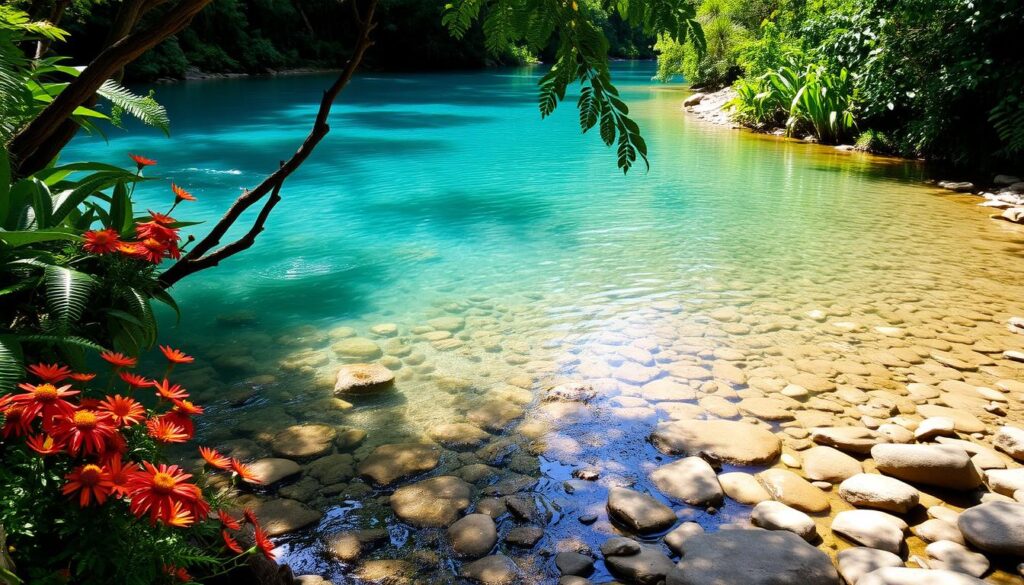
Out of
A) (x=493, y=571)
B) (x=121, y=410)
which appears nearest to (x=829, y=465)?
(x=493, y=571)

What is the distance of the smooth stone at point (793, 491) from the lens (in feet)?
10.6

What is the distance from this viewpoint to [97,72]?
1.97 metres

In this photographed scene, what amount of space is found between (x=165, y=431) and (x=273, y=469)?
182cm

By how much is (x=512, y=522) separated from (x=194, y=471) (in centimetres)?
162

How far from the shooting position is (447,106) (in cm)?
2470

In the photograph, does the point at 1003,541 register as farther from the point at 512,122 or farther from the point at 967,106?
the point at 512,122

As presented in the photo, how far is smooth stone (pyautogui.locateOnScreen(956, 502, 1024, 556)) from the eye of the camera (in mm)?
2779

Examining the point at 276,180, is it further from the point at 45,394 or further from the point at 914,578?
the point at 914,578

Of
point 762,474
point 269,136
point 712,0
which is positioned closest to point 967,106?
point 762,474

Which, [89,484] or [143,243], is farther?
[143,243]

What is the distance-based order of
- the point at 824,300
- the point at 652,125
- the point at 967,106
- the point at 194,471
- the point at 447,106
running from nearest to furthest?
the point at 194,471, the point at 824,300, the point at 967,106, the point at 652,125, the point at 447,106

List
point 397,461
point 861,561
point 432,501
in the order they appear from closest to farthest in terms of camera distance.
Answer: point 861,561 → point 432,501 → point 397,461

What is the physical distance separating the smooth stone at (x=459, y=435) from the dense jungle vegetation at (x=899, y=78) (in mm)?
5657

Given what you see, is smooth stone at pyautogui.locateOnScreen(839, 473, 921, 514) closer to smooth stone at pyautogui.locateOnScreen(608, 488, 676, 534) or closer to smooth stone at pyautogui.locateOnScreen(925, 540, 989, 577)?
smooth stone at pyautogui.locateOnScreen(925, 540, 989, 577)
